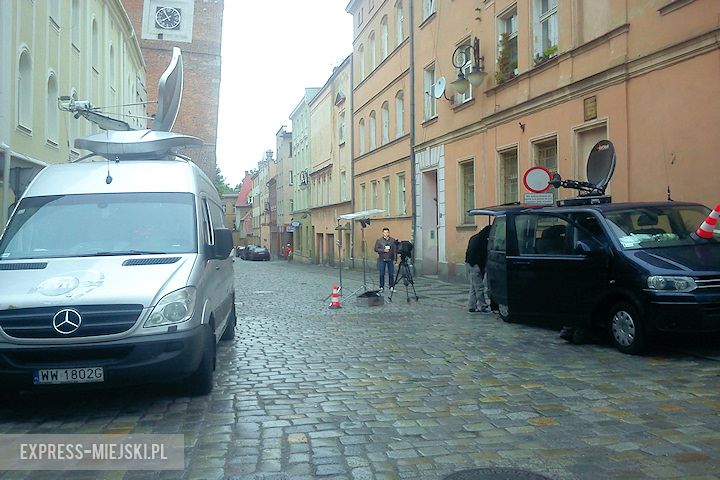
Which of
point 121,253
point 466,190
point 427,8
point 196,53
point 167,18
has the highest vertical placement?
point 167,18

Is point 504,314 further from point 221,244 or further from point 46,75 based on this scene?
point 46,75

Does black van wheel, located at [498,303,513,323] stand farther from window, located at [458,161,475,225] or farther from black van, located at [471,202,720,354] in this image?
window, located at [458,161,475,225]

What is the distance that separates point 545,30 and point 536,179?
5.14 m

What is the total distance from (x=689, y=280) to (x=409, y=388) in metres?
3.45

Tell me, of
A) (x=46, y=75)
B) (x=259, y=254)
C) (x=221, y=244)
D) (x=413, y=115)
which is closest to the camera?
(x=221, y=244)

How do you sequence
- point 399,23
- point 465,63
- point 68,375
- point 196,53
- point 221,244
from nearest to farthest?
point 68,375
point 221,244
point 465,63
point 399,23
point 196,53

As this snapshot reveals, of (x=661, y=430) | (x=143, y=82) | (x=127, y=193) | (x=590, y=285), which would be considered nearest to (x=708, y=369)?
(x=590, y=285)

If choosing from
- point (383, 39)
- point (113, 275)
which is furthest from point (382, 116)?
point (113, 275)

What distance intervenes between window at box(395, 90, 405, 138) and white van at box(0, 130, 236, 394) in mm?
19716

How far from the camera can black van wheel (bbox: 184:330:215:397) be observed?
21.1 feet

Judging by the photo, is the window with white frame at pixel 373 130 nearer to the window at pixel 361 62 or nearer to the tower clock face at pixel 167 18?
the window at pixel 361 62

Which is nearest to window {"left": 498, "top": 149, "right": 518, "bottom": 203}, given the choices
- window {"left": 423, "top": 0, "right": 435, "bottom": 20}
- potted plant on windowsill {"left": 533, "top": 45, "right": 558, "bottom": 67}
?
Result: potted plant on windowsill {"left": 533, "top": 45, "right": 558, "bottom": 67}

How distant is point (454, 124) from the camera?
2156 centimetres

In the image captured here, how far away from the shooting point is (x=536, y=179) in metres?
13.3
